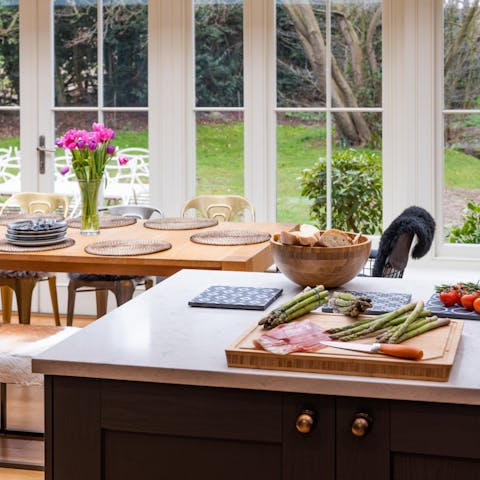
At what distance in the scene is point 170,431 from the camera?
1.52 meters

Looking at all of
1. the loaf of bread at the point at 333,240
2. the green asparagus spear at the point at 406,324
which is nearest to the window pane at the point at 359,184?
the loaf of bread at the point at 333,240

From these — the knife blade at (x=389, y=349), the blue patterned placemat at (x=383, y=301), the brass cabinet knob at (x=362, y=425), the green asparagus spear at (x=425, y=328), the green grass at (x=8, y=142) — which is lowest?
the brass cabinet knob at (x=362, y=425)

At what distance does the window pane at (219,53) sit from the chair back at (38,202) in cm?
110

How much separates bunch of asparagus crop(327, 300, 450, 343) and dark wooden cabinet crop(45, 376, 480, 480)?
160mm

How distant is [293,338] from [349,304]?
1.03 feet

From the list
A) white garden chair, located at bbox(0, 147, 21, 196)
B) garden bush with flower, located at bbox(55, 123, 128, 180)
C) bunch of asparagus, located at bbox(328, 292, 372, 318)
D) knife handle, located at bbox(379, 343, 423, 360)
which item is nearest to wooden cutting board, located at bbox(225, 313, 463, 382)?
knife handle, located at bbox(379, 343, 423, 360)

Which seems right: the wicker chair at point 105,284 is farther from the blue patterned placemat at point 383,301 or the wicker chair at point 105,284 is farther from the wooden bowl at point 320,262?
the blue patterned placemat at point 383,301

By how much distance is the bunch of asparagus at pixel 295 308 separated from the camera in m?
1.69

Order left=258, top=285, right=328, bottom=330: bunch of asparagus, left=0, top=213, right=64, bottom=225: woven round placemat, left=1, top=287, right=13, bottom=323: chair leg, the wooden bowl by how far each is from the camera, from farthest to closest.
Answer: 1. left=1, top=287, right=13, bottom=323: chair leg
2. left=0, top=213, right=64, bottom=225: woven round placemat
3. the wooden bowl
4. left=258, top=285, right=328, bottom=330: bunch of asparagus

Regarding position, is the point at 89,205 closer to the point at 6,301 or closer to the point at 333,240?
the point at 6,301

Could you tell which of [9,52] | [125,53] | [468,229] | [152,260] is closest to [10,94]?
[9,52]

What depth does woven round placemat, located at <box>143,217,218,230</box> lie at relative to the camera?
4.33 meters

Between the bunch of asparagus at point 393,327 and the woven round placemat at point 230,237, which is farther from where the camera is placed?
the woven round placemat at point 230,237

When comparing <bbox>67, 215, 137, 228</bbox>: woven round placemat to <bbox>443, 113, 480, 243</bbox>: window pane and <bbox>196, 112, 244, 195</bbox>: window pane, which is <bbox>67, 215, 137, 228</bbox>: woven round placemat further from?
<bbox>443, 113, 480, 243</bbox>: window pane
